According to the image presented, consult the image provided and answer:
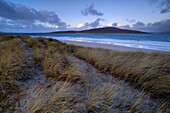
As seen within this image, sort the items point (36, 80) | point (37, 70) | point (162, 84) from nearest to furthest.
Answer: point (162, 84)
point (36, 80)
point (37, 70)

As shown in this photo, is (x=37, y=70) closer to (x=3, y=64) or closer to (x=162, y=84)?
(x=3, y=64)

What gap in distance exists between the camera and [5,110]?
4.28 feet

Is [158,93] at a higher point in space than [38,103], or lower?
lower

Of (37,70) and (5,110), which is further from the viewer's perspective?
(37,70)

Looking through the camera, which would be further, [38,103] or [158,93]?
[158,93]

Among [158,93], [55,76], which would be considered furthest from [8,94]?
[158,93]

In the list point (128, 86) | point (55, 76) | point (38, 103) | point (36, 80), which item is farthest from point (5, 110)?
point (128, 86)

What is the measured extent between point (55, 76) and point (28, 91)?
702mm

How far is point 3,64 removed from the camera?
2311 mm

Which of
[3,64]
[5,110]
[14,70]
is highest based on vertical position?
[3,64]

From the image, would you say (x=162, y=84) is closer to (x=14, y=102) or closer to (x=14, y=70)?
(x=14, y=102)

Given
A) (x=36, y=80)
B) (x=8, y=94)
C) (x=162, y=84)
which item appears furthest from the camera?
(x=36, y=80)

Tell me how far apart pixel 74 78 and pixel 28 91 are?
106cm

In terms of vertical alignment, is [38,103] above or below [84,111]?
above
